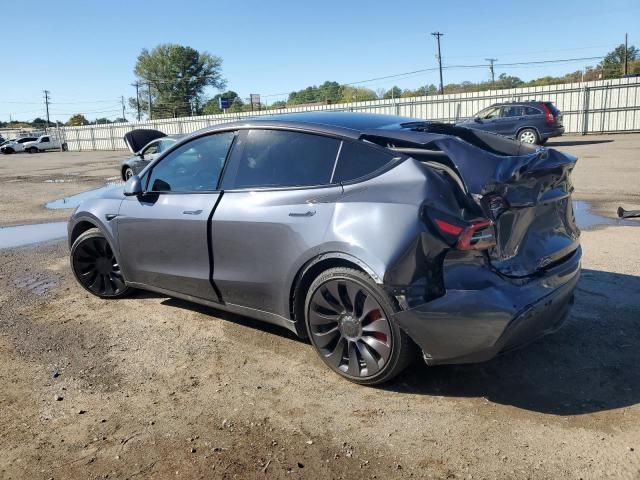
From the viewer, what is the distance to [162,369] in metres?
3.77

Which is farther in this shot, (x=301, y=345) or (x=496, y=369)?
(x=301, y=345)

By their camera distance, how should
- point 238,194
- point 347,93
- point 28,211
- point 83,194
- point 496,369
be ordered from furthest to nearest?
point 347,93 → point 83,194 → point 28,211 → point 238,194 → point 496,369

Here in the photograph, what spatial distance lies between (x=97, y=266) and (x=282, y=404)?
9.29 feet

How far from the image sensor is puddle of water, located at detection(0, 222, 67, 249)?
26.9 feet

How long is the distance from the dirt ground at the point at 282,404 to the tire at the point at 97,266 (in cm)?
34

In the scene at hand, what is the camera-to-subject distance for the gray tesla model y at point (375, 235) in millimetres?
3018

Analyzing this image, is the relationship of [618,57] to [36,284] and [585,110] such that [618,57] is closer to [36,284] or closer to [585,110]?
[585,110]

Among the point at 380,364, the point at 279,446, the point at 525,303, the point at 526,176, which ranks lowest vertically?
the point at 279,446

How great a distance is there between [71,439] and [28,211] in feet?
32.7

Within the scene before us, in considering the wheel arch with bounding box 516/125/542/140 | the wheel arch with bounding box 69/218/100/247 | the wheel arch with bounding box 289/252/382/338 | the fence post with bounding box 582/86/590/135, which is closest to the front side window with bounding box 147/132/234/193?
the wheel arch with bounding box 69/218/100/247

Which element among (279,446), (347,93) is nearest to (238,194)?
(279,446)

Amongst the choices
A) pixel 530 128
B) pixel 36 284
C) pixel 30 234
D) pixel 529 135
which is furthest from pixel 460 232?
pixel 529 135

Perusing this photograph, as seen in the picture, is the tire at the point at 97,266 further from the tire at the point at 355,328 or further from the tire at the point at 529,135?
the tire at the point at 529,135

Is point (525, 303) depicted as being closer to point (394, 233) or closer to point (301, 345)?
point (394, 233)
